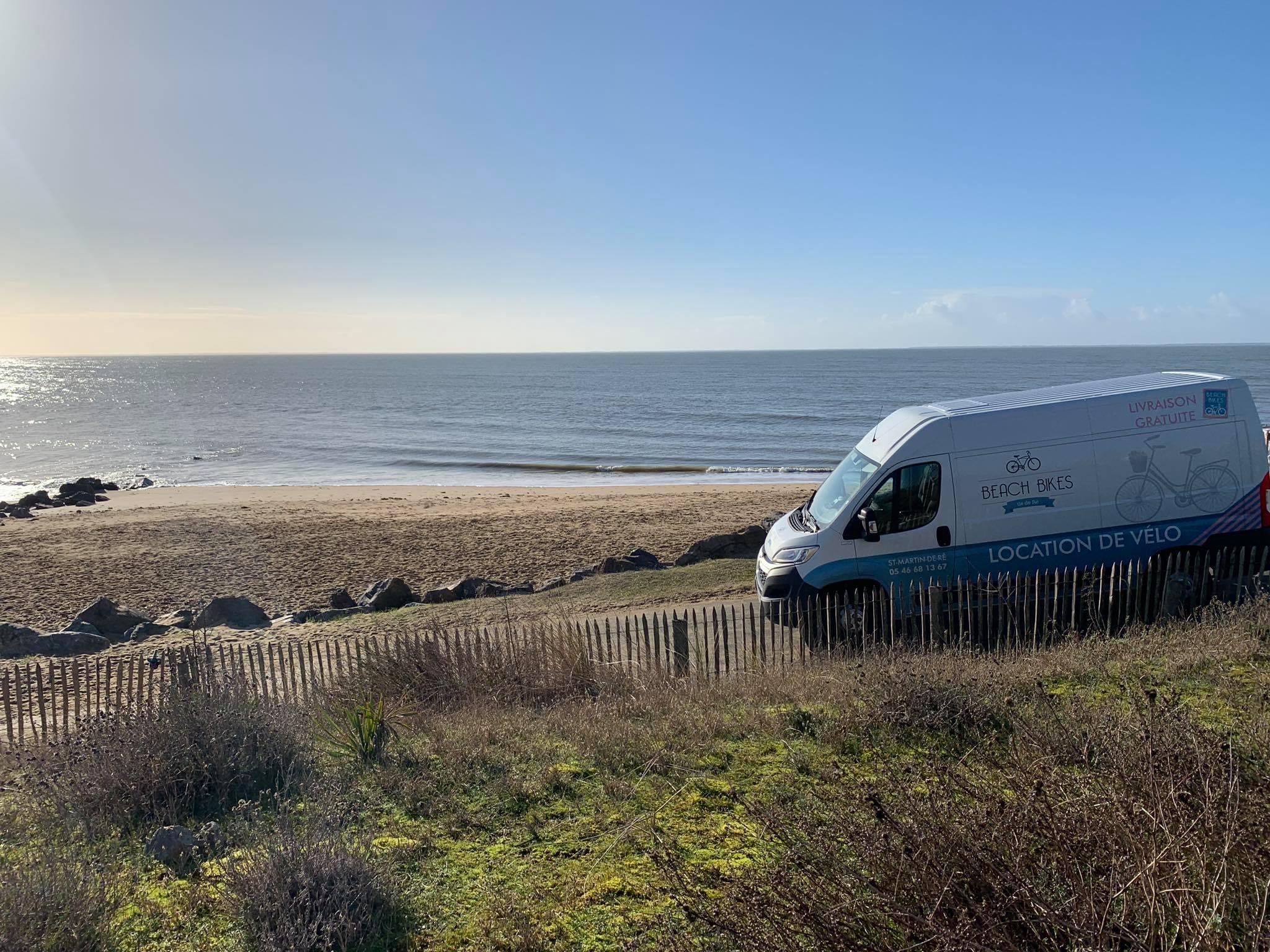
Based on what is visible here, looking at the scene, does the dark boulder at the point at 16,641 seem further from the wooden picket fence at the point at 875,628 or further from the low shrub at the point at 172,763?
the low shrub at the point at 172,763

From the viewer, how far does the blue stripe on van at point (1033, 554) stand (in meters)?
9.55

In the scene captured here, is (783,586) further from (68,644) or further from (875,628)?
(68,644)

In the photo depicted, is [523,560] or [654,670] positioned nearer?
[654,670]

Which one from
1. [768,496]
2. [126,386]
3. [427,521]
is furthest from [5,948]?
[126,386]

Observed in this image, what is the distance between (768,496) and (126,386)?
13870 centimetres

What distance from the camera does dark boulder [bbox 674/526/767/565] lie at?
16.2 meters

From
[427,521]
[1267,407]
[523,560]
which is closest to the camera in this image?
[523,560]

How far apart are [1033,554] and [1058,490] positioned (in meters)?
0.74

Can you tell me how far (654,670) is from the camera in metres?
8.41

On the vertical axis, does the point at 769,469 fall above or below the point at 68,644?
below

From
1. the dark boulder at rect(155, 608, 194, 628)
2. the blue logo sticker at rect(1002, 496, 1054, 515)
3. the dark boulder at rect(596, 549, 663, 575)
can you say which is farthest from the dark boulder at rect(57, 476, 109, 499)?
the blue logo sticker at rect(1002, 496, 1054, 515)

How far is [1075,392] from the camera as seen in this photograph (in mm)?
9922

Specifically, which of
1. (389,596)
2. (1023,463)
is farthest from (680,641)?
(389,596)

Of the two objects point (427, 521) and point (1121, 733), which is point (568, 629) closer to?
point (1121, 733)
